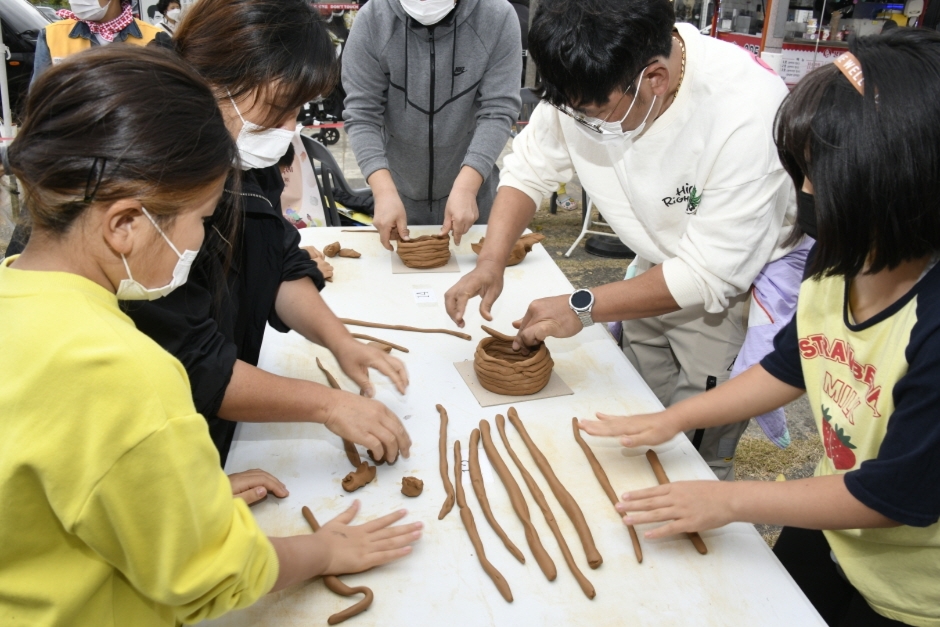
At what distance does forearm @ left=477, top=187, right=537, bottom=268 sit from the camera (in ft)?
7.54

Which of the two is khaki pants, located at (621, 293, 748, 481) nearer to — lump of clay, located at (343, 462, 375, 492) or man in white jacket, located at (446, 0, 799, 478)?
man in white jacket, located at (446, 0, 799, 478)

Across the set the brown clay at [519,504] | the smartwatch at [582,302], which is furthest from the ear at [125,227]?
the smartwatch at [582,302]

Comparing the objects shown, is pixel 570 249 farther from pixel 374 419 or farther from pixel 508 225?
pixel 374 419

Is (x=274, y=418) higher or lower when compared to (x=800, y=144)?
lower

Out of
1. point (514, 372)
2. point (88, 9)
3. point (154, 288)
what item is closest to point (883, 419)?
point (514, 372)

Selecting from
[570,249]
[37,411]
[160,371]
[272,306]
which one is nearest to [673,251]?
[272,306]

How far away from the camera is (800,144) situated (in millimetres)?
1148

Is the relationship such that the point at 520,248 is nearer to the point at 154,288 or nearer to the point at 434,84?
the point at 434,84

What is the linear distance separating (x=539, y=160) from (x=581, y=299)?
651mm

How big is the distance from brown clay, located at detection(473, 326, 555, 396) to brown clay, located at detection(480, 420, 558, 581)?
0.48 ft

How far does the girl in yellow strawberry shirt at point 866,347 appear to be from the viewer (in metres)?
1.03

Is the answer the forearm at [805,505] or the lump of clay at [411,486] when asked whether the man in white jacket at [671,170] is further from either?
the forearm at [805,505]

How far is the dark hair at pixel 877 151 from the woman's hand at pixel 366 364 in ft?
3.29

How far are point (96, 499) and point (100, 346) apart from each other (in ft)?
0.61
